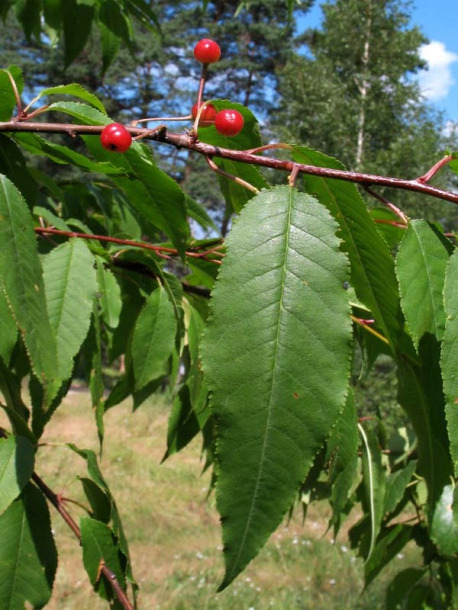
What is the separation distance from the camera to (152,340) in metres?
0.84

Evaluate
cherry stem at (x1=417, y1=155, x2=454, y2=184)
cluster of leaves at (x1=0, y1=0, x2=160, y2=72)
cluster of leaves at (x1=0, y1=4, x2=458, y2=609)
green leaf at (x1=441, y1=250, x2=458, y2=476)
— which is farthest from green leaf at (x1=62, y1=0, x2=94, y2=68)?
green leaf at (x1=441, y1=250, x2=458, y2=476)

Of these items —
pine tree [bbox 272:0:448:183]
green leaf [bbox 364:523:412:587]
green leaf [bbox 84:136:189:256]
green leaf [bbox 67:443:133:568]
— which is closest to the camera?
green leaf [bbox 84:136:189:256]

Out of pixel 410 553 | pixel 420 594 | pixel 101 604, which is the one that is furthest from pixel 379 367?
pixel 420 594

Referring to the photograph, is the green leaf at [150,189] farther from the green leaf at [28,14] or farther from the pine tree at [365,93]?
the pine tree at [365,93]

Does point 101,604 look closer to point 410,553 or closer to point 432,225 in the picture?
point 410,553

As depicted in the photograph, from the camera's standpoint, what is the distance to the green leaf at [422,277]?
1.47 feet

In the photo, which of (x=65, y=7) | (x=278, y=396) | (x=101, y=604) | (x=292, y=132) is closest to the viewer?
(x=278, y=396)

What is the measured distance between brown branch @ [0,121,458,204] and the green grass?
2.28 meters

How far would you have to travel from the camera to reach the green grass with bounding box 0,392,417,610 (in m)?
3.88

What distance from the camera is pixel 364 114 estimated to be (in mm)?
11094

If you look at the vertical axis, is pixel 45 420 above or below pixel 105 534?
above

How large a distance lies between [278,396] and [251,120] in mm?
327

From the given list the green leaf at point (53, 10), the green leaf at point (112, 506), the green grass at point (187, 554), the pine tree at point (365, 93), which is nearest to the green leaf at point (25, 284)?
the green leaf at point (112, 506)

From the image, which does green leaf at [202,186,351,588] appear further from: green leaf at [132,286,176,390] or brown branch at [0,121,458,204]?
green leaf at [132,286,176,390]
